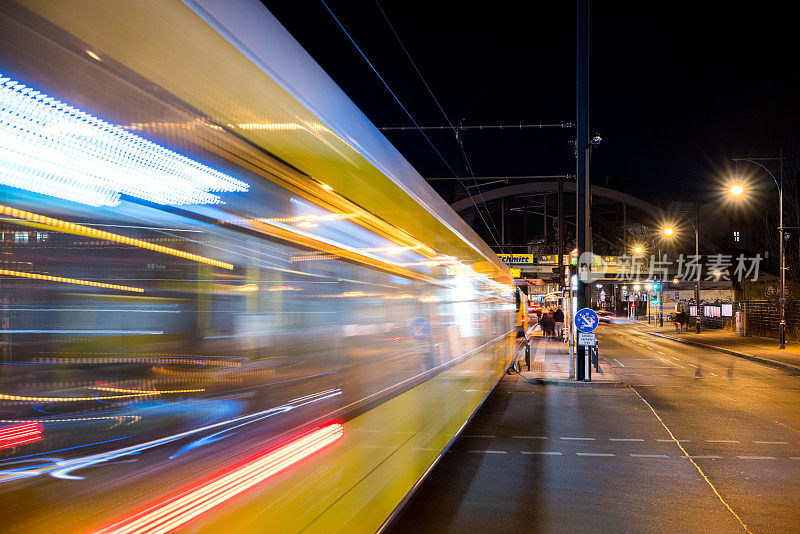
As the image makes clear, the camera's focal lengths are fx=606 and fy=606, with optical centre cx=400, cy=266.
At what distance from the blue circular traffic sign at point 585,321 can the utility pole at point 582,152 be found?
0.86 feet

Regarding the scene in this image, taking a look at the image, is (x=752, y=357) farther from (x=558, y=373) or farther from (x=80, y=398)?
(x=80, y=398)

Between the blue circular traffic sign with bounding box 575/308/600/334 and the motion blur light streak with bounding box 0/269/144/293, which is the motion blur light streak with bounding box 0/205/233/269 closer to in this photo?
the motion blur light streak with bounding box 0/269/144/293

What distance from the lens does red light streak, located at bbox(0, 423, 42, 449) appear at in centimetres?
147

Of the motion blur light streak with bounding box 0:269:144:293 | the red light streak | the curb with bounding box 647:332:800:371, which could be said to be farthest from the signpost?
the red light streak

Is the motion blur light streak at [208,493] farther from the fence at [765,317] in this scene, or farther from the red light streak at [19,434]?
→ the fence at [765,317]

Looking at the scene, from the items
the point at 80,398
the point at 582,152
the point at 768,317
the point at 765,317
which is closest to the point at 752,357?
the point at 582,152

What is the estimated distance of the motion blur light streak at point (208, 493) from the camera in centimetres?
182

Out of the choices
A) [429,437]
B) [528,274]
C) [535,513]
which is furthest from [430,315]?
[528,274]

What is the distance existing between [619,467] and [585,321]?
8470mm

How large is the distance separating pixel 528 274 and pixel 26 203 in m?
44.3

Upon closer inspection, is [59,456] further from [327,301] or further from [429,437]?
[429,437]

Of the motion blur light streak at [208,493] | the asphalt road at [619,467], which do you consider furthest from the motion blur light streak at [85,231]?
the asphalt road at [619,467]

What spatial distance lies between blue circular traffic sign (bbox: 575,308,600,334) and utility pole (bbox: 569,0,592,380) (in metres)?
0.26

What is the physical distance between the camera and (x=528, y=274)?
44562 millimetres
